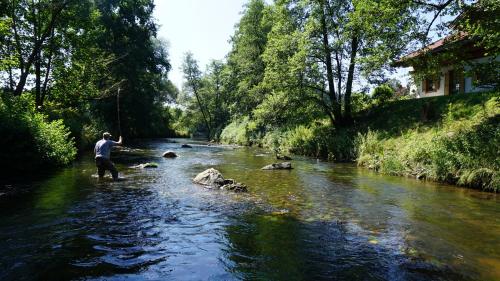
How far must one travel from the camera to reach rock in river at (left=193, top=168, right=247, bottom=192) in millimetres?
14479

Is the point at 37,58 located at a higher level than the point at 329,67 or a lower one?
lower

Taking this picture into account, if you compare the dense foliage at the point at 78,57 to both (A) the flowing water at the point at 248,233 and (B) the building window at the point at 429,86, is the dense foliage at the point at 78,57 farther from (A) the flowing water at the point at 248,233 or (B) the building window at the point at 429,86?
(B) the building window at the point at 429,86

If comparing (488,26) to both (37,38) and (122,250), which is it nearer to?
(122,250)

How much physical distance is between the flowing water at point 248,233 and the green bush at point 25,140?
1.89 m

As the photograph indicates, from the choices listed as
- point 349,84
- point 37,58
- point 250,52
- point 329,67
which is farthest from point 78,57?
point 250,52

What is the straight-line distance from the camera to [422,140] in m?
20.0

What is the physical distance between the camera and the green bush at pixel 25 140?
15773 mm

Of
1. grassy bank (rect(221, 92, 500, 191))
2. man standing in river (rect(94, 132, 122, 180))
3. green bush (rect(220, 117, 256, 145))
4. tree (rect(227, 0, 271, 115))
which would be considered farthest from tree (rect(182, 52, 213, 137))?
man standing in river (rect(94, 132, 122, 180))

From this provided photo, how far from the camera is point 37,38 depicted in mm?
27766

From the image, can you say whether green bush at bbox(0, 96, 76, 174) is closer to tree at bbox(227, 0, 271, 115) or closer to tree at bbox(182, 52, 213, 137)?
tree at bbox(227, 0, 271, 115)

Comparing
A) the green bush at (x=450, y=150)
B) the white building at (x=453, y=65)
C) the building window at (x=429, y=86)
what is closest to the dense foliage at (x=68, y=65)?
the green bush at (x=450, y=150)

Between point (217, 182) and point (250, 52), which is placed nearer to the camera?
point (217, 182)

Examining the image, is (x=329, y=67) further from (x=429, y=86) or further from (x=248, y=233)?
(x=248, y=233)

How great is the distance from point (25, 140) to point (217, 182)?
8567 millimetres
